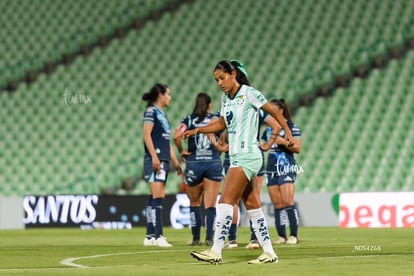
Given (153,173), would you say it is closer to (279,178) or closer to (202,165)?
(202,165)

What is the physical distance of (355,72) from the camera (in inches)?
966

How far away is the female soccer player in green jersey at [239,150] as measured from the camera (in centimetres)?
906

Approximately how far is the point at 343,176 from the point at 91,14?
9.03 metres

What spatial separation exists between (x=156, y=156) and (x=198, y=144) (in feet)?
1.92

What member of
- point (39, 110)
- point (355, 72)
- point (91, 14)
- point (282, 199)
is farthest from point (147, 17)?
point (282, 199)

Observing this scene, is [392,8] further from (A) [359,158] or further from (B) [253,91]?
(B) [253,91]

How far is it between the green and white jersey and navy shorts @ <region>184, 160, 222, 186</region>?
3.54 metres

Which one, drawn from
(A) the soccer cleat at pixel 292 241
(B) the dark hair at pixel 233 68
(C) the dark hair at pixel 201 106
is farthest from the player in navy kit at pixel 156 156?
(B) the dark hair at pixel 233 68

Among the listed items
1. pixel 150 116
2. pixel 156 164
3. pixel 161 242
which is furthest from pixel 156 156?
pixel 161 242

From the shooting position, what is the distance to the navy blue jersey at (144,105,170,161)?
12938 millimetres

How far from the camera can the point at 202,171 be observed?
12734 millimetres

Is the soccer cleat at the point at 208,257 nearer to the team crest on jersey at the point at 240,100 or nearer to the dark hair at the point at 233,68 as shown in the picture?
the team crest on jersey at the point at 240,100

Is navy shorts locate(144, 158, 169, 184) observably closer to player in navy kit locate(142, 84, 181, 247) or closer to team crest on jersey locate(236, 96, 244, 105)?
player in navy kit locate(142, 84, 181, 247)

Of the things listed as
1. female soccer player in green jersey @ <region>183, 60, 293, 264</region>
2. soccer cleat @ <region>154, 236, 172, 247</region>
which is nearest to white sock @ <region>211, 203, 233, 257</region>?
female soccer player in green jersey @ <region>183, 60, 293, 264</region>
